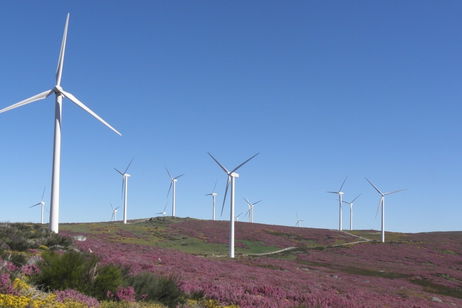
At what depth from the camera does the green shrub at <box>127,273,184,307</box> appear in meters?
12.5

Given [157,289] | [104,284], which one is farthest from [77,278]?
[157,289]

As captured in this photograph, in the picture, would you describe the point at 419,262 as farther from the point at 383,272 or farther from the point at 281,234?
the point at 281,234

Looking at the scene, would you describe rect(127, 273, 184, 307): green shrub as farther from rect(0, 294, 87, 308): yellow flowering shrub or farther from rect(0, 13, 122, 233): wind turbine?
rect(0, 13, 122, 233): wind turbine

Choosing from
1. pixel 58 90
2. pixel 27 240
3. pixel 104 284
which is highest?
pixel 58 90

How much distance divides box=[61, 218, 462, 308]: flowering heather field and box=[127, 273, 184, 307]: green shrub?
6.93 ft

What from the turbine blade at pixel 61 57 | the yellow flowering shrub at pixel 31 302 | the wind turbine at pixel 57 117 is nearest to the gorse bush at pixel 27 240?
the wind turbine at pixel 57 117

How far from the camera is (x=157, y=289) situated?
12797 millimetres

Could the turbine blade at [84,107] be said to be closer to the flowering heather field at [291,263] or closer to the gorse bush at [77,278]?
the flowering heather field at [291,263]

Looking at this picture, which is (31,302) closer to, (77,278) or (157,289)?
(77,278)

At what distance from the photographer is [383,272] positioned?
1969 inches

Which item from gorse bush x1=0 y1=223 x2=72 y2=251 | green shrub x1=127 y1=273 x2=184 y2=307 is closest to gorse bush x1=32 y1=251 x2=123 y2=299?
green shrub x1=127 y1=273 x2=184 y2=307

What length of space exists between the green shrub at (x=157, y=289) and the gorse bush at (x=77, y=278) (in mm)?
770

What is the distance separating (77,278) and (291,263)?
39055mm

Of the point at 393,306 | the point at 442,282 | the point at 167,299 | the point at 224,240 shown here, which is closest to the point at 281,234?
the point at 224,240
